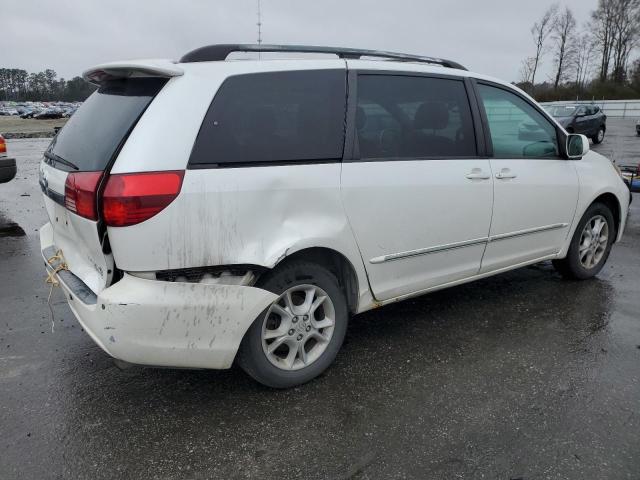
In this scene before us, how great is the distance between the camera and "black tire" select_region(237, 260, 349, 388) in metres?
2.79

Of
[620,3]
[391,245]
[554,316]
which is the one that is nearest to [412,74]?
[391,245]

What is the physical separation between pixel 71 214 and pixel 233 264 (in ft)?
2.91

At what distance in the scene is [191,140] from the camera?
254cm

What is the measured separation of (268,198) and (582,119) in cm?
2041

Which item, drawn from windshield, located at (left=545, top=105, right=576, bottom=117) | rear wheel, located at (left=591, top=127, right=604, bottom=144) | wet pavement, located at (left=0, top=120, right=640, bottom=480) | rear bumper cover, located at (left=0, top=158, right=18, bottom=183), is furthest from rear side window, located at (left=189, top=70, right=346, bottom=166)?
rear wheel, located at (left=591, top=127, right=604, bottom=144)

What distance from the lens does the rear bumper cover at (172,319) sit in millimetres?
2488

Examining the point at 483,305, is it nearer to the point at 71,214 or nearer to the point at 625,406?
the point at 625,406

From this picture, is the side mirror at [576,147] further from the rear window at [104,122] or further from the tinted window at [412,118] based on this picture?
the rear window at [104,122]

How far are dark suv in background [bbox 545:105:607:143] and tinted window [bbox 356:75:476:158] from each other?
57.8 feet

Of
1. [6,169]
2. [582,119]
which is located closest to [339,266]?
[6,169]

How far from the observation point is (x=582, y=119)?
19.9 meters

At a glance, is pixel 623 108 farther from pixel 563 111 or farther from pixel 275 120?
pixel 275 120

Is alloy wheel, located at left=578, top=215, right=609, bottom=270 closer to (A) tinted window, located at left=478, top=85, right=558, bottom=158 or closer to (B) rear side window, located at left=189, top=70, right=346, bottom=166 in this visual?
(A) tinted window, located at left=478, top=85, right=558, bottom=158

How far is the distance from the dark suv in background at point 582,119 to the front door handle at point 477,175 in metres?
17.6
